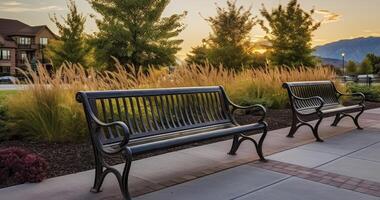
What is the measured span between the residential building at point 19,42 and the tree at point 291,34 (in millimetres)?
54349

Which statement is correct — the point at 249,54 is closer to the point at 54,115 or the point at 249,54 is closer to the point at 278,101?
the point at 278,101

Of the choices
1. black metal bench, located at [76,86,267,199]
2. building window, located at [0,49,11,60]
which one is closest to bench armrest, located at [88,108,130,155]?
black metal bench, located at [76,86,267,199]

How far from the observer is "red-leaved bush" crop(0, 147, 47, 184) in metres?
4.38

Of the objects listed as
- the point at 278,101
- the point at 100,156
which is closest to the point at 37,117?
the point at 100,156

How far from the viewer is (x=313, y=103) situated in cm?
824

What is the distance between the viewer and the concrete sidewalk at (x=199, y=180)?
4.02m

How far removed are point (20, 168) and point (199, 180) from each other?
1947mm

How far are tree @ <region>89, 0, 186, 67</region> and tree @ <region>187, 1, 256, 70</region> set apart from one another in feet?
9.00

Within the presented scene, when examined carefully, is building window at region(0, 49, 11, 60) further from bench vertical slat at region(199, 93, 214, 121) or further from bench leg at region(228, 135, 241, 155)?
bench leg at region(228, 135, 241, 155)

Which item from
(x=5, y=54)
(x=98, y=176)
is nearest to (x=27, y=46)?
(x=5, y=54)

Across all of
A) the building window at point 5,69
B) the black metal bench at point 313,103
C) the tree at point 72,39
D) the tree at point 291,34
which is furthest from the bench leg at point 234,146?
the building window at point 5,69

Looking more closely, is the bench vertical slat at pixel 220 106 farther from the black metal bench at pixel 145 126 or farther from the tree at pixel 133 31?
the tree at pixel 133 31

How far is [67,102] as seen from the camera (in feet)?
21.1

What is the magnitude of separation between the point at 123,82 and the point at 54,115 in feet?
5.35
